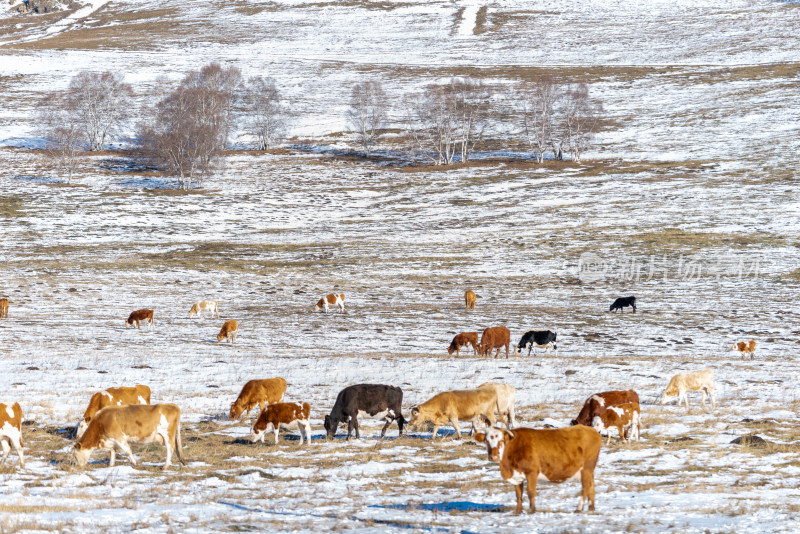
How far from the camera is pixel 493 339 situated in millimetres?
27203

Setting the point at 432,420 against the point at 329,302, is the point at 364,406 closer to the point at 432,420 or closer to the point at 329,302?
the point at 432,420

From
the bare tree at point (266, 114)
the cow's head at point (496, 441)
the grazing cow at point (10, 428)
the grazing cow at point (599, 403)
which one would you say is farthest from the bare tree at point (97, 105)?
the cow's head at point (496, 441)

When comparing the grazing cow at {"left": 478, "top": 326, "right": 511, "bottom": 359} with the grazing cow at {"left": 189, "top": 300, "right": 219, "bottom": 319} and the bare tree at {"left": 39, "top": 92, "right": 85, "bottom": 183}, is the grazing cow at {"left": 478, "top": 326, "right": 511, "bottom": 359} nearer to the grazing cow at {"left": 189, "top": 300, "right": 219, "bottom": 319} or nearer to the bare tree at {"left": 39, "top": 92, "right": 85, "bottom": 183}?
the grazing cow at {"left": 189, "top": 300, "right": 219, "bottom": 319}

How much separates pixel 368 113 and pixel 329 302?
78.1m

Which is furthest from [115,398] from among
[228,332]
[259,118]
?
[259,118]

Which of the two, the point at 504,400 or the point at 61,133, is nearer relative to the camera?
the point at 504,400

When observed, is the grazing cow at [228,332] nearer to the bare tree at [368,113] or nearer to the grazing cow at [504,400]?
the grazing cow at [504,400]

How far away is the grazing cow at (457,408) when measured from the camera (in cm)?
1554

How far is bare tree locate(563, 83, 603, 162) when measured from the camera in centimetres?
9106

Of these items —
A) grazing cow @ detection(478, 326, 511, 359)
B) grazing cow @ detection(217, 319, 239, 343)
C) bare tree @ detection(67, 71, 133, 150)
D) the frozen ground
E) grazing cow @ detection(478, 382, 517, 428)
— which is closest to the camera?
the frozen ground

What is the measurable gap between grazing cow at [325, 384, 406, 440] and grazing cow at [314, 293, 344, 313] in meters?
21.5

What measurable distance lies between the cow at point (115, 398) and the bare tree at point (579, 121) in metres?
78.8

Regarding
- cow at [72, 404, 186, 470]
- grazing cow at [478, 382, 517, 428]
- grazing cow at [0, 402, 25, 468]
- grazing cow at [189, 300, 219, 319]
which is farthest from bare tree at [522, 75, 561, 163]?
grazing cow at [0, 402, 25, 468]

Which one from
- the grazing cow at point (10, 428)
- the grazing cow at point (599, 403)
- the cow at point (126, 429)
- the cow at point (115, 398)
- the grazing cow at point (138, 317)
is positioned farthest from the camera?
the grazing cow at point (138, 317)
